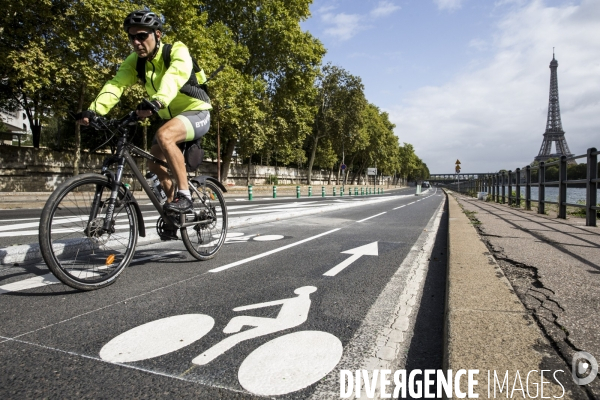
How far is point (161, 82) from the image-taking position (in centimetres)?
312

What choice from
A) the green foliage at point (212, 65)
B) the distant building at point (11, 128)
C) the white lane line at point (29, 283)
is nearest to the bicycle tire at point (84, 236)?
the white lane line at point (29, 283)

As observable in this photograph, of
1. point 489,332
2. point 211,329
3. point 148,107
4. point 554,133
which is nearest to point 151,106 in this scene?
point 148,107

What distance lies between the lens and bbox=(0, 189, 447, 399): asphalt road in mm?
1549

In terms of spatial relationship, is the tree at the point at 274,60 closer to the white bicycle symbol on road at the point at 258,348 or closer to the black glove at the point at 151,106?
the black glove at the point at 151,106

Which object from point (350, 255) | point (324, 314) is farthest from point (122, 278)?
point (350, 255)

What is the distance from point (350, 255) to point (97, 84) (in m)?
19.8

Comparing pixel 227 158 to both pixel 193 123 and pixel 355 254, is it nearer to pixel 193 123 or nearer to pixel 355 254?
pixel 355 254

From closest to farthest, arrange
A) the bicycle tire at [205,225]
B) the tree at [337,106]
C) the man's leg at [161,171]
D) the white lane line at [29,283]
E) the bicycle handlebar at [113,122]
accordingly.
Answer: the white lane line at [29,283]
the bicycle handlebar at [113,122]
the man's leg at [161,171]
the bicycle tire at [205,225]
the tree at [337,106]

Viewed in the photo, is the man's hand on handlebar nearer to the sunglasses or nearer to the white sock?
the sunglasses

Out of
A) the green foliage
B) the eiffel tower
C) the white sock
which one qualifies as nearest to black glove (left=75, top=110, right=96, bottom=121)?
the white sock

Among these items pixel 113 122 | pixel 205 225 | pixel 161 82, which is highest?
pixel 161 82

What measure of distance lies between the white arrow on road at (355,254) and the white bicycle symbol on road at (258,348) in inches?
50.7

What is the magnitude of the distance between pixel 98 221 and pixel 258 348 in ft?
5.96

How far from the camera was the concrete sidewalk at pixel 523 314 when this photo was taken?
4.93 feet
